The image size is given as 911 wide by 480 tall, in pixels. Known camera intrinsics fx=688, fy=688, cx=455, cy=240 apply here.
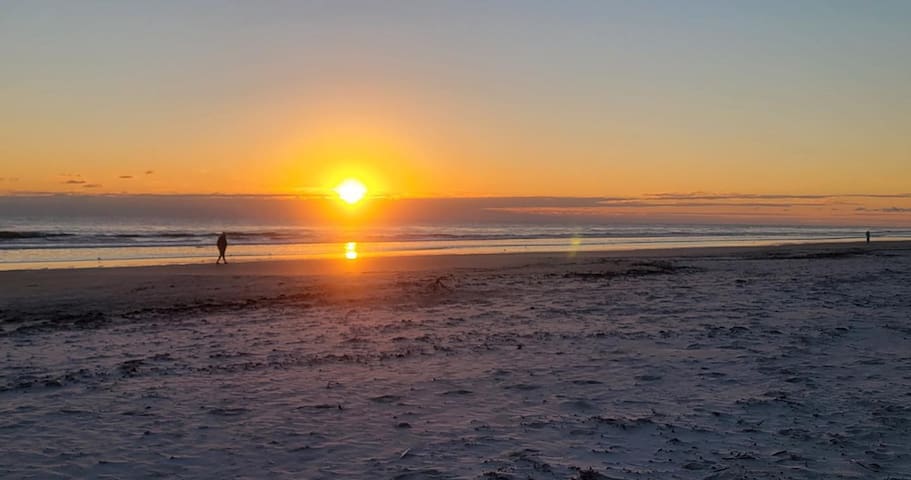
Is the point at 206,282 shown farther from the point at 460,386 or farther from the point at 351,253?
the point at 351,253

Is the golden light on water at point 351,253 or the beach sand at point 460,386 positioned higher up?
the beach sand at point 460,386

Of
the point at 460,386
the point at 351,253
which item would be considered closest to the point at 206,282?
the point at 460,386

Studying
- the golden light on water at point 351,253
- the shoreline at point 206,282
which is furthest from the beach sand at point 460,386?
the golden light on water at point 351,253

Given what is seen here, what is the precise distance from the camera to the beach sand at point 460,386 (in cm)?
574

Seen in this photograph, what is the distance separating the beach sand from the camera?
18.8 ft

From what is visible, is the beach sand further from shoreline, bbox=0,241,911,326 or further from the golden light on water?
the golden light on water

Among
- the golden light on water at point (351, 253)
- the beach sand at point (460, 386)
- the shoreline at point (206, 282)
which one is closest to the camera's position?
the beach sand at point (460, 386)

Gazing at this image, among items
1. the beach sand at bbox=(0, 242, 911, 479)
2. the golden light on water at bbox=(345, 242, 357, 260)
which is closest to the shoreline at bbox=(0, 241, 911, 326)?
the beach sand at bbox=(0, 242, 911, 479)

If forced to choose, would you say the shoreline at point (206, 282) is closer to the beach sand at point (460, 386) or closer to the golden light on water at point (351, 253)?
the beach sand at point (460, 386)

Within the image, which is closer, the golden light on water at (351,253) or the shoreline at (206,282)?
the shoreline at (206,282)

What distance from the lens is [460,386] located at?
8070 millimetres

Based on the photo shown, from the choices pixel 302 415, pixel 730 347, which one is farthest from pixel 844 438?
pixel 302 415

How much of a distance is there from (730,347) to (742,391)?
2.49m

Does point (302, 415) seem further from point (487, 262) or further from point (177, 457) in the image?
point (487, 262)
